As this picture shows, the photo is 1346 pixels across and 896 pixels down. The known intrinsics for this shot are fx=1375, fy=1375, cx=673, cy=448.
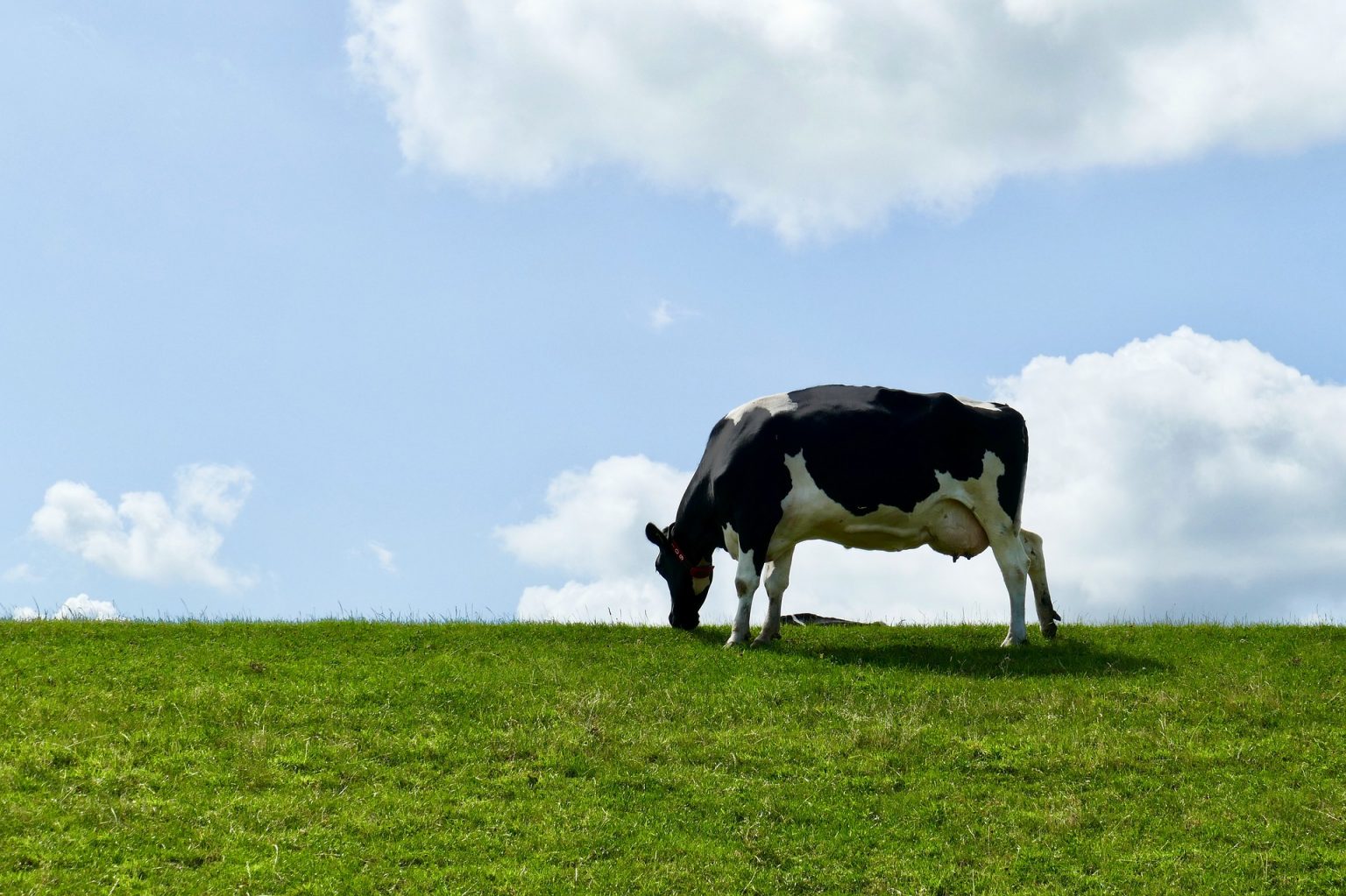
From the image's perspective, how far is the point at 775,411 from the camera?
885 inches

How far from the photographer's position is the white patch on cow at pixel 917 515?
21.9m

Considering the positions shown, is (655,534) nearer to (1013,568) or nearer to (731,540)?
(731,540)

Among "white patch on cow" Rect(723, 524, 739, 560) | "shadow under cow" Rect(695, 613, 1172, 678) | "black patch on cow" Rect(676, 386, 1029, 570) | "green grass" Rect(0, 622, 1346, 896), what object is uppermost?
"black patch on cow" Rect(676, 386, 1029, 570)

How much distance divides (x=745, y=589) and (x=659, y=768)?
690 centimetres

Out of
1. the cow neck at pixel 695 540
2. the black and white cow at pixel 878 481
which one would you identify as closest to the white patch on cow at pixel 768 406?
the black and white cow at pixel 878 481

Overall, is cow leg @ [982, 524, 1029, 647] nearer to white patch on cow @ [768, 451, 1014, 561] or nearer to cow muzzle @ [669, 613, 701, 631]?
white patch on cow @ [768, 451, 1014, 561]

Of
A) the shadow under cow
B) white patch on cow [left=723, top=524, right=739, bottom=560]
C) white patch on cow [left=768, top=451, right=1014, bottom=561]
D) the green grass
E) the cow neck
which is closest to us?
the green grass

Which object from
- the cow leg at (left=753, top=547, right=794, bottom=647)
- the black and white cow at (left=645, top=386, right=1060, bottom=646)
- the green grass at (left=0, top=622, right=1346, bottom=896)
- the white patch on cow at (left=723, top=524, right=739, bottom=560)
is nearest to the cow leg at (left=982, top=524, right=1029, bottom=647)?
the black and white cow at (left=645, top=386, right=1060, bottom=646)

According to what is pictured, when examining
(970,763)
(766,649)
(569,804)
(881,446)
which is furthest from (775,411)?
(569,804)

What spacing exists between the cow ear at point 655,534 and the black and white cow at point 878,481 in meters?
2.25

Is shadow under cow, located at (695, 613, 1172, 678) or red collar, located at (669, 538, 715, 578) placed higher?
red collar, located at (669, 538, 715, 578)

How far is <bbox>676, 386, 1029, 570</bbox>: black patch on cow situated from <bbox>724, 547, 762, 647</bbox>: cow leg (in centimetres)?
17

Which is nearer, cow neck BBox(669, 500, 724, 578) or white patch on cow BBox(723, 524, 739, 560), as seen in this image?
white patch on cow BBox(723, 524, 739, 560)

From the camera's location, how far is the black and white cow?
71.5 ft
